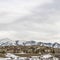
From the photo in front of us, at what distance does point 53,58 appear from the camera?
101250 mm

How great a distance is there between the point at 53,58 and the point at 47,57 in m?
3.95

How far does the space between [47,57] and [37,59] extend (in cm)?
438

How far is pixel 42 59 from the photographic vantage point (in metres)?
103

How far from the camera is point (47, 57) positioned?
343ft

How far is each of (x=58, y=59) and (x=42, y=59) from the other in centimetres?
617

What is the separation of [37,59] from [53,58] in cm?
627

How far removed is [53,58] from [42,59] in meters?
4.49

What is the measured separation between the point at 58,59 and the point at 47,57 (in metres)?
4.95

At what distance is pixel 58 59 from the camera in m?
102
